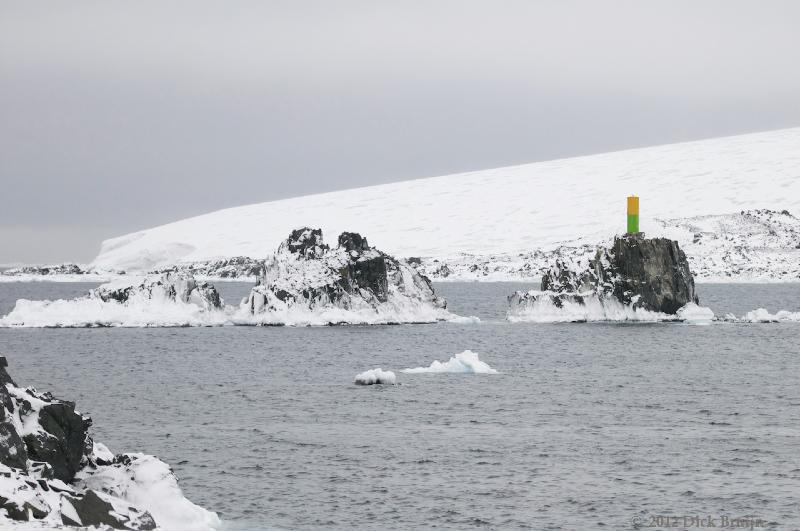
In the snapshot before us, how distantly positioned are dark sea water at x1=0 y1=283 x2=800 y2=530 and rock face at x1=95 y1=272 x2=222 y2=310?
10771 mm

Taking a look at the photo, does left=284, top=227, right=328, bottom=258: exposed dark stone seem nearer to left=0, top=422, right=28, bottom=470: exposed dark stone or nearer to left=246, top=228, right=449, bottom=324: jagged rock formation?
left=246, top=228, right=449, bottom=324: jagged rock formation

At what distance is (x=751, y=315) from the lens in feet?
257

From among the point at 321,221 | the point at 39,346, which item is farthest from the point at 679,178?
the point at 39,346

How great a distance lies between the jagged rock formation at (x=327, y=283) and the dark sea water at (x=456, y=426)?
9.20m

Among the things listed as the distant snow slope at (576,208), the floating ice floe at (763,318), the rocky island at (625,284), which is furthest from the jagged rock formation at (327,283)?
the distant snow slope at (576,208)

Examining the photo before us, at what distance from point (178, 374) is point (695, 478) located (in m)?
28.4

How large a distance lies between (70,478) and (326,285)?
5427 centimetres

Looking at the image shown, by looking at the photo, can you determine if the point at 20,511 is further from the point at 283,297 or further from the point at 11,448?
the point at 283,297

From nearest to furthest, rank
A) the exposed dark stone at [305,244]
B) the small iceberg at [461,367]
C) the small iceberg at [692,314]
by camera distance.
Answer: the small iceberg at [461,367] → the exposed dark stone at [305,244] → the small iceberg at [692,314]

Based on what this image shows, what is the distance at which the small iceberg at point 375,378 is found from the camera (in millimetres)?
44750

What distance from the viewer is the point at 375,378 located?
44.9m

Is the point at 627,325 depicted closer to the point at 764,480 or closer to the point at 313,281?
the point at 313,281

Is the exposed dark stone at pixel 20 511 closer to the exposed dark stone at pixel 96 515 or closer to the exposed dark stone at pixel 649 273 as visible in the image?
the exposed dark stone at pixel 96 515

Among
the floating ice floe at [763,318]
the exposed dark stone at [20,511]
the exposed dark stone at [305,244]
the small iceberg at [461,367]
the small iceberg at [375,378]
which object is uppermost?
the exposed dark stone at [305,244]
